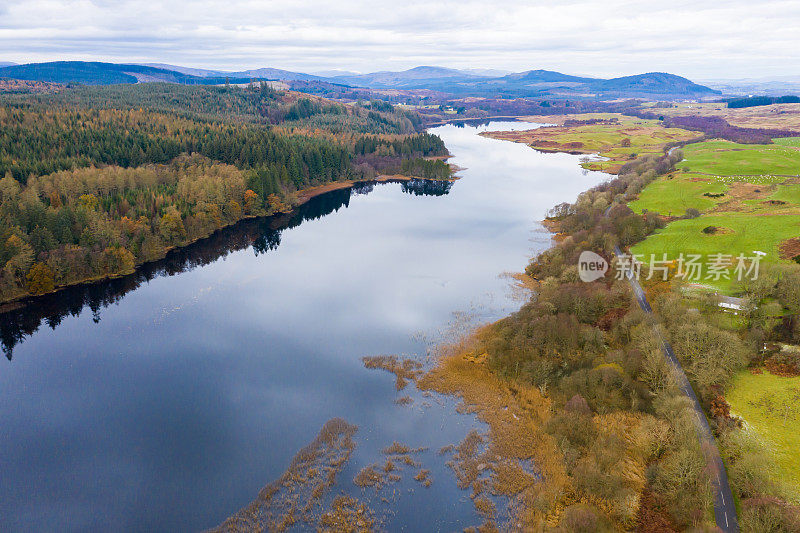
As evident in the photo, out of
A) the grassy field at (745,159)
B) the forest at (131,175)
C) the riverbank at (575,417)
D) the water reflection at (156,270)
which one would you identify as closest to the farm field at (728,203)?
the grassy field at (745,159)

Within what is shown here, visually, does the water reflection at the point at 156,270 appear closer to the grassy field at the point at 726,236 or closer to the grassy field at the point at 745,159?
the grassy field at the point at 726,236

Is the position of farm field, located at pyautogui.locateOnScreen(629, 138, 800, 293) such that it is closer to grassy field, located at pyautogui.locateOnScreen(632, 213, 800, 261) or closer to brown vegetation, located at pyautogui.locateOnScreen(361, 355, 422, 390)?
grassy field, located at pyautogui.locateOnScreen(632, 213, 800, 261)

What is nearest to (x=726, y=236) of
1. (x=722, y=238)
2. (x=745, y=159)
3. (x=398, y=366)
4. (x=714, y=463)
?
(x=722, y=238)

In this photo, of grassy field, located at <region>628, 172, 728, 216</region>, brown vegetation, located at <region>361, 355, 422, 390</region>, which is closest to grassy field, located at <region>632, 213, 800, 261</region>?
grassy field, located at <region>628, 172, 728, 216</region>

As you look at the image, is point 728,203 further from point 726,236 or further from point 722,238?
point 722,238

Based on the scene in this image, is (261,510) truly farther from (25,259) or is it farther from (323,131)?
(323,131)

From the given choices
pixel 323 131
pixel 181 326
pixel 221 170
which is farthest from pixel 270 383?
pixel 323 131
